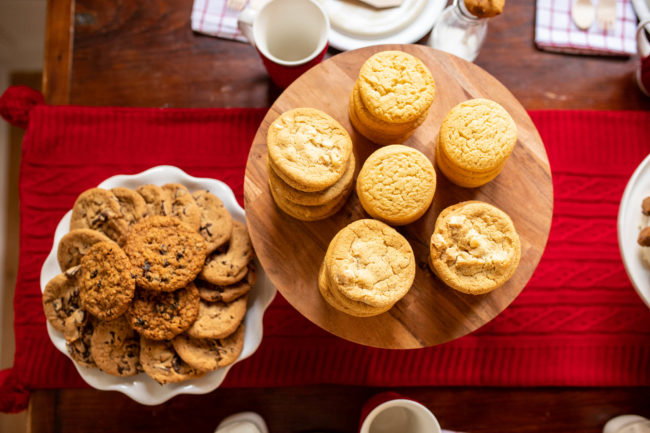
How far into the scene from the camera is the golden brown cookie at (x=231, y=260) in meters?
0.99

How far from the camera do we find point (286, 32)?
1.18 meters

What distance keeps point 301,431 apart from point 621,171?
113 centimetres

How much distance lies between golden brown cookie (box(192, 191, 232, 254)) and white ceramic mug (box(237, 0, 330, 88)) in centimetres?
36

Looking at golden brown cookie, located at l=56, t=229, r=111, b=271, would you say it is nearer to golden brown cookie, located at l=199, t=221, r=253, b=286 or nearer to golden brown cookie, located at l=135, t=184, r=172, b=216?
golden brown cookie, located at l=135, t=184, r=172, b=216

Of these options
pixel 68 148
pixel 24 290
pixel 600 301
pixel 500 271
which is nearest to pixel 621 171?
pixel 600 301

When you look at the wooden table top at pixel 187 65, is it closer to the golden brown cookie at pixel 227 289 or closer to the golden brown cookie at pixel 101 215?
the golden brown cookie at pixel 101 215

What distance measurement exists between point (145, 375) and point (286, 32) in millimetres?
875

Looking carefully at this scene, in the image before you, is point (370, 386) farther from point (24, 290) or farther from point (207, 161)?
point (24, 290)

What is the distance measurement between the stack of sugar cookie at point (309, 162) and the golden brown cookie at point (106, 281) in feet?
1.12

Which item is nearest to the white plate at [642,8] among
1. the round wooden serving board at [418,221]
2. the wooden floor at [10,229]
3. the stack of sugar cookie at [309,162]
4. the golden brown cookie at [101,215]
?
the round wooden serving board at [418,221]

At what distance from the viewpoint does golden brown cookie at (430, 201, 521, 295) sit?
34.6 inches

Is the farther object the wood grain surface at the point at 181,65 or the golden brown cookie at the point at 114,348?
the wood grain surface at the point at 181,65

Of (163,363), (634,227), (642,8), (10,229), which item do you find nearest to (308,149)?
(163,363)

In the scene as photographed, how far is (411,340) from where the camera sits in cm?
94
